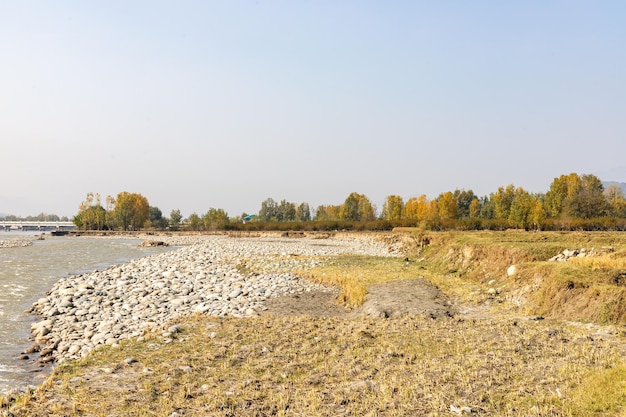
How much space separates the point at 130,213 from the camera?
14038 centimetres

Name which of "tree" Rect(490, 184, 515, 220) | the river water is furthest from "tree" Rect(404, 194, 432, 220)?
the river water

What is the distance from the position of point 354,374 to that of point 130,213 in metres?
144

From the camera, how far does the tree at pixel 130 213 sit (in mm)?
139500

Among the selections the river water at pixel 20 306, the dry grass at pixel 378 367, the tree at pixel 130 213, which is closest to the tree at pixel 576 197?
the dry grass at pixel 378 367

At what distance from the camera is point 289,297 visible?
19734 millimetres

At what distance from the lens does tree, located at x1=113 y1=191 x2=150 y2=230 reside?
458 ft

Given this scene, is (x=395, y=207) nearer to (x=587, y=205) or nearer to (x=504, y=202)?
(x=504, y=202)

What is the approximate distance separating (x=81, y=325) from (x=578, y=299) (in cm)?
1597

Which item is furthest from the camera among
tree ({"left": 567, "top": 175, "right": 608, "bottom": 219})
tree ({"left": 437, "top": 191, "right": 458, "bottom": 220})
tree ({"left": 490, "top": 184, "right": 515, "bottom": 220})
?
tree ({"left": 437, "top": 191, "right": 458, "bottom": 220})

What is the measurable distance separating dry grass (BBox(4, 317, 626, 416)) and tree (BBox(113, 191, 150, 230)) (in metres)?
138

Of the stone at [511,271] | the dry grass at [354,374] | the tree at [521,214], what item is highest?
the tree at [521,214]

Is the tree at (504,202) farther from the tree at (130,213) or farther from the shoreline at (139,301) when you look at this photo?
the tree at (130,213)

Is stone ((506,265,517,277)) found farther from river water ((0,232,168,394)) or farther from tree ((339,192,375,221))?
tree ((339,192,375,221))

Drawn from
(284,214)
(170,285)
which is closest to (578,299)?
(170,285)
